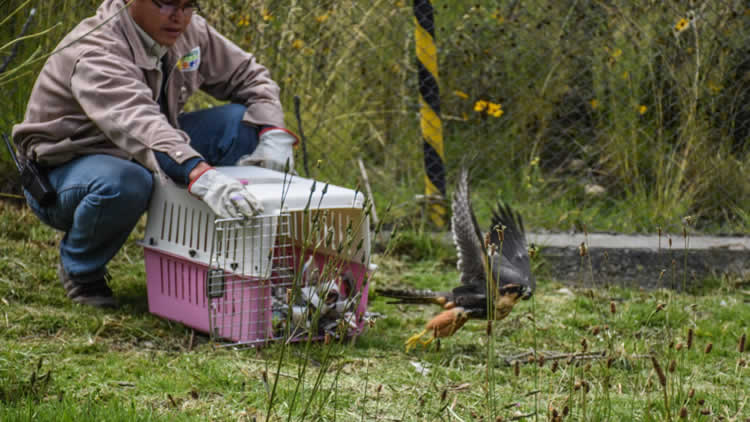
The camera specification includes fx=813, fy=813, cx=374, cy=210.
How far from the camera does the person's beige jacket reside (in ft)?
8.61

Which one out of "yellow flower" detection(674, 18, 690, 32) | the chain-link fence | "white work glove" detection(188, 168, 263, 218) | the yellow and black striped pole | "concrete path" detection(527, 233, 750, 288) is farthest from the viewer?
"yellow flower" detection(674, 18, 690, 32)

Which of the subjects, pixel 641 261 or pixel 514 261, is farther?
pixel 641 261

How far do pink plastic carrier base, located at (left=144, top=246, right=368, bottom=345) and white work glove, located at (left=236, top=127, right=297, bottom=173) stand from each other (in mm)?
392

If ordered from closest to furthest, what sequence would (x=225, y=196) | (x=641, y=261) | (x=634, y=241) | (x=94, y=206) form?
(x=225, y=196) → (x=94, y=206) → (x=641, y=261) → (x=634, y=241)

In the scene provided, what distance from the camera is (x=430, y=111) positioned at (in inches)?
181

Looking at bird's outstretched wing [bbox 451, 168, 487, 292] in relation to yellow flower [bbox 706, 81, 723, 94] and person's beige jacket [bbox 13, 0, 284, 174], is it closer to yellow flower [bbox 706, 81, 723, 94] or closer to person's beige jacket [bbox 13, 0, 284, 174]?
person's beige jacket [bbox 13, 0, 284, 174]

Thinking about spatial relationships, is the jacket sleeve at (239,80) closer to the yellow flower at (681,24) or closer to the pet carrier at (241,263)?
the pet carrier at (241,263)

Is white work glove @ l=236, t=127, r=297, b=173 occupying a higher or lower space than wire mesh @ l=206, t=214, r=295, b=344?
higher

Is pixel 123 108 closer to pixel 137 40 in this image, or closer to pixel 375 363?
pixel 137 40

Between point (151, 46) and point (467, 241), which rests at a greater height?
point (151, 46)

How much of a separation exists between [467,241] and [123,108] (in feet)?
4.53

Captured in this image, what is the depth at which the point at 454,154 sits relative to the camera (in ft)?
17.7

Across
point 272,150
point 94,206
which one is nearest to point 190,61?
point 272,150

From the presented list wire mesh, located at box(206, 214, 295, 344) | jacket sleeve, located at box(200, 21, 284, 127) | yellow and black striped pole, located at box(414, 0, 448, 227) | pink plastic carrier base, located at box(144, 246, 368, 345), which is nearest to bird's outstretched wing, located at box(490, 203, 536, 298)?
pink plastic carrier base, located at box(144, 246, 368, 345)
